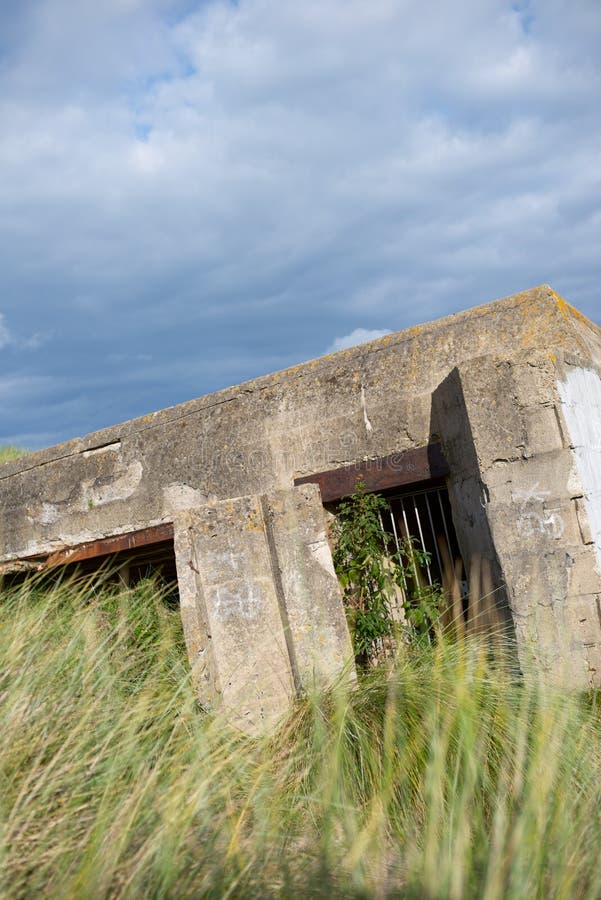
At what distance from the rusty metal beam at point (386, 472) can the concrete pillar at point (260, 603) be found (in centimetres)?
92

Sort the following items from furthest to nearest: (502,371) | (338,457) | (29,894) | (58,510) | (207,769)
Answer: (58,510)
(338,457)
(502,371)
(207,769)
(29,894)

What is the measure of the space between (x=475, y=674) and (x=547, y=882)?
1.46m

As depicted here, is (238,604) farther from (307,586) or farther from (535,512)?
(535,512)

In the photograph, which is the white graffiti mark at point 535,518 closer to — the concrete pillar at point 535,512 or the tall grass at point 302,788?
the concrete pillar at point 535,512

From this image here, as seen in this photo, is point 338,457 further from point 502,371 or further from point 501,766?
point 501,766

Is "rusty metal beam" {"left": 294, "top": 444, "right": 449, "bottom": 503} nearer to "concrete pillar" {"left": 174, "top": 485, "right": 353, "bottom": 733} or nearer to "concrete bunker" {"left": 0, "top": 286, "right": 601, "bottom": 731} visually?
"concrete bunker" {"left": 0, "top": 286, "right": 601, "bottom": 731}

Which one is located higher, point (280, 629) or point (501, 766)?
point (280, 629)

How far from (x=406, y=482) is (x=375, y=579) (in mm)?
678

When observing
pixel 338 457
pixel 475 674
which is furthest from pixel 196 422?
pixel 475 674

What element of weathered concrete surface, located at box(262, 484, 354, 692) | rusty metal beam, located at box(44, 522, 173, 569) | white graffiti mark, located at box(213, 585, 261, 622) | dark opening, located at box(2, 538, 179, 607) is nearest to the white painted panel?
weathered concrete surface, located at box(262, 484, 354, 692)

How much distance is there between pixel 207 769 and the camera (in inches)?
98.8

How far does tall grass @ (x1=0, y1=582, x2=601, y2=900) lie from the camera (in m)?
2.11

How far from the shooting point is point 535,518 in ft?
14.0

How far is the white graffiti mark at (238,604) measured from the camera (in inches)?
166
